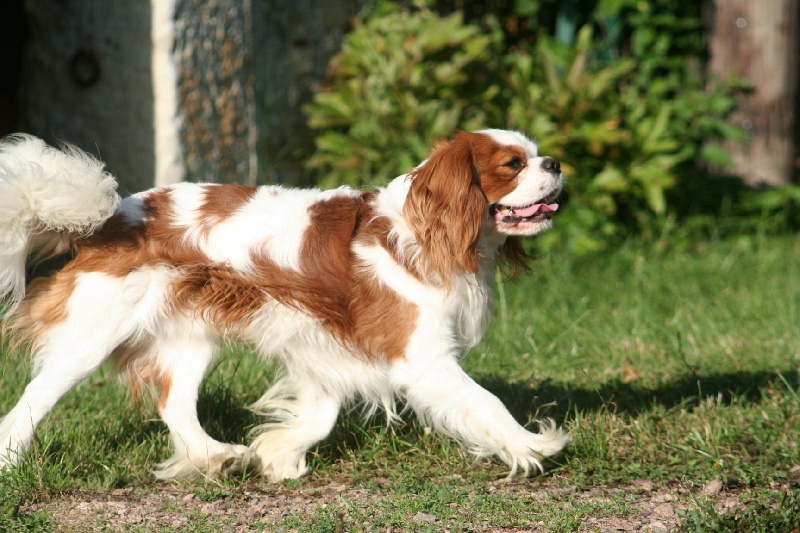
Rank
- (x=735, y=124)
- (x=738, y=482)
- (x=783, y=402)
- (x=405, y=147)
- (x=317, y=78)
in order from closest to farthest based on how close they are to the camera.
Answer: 1. (x=738, y=482)
2. (x=783, y=402)
3. (x=405, y=147)
4. (x=317, y=78)
5. (x=735, y=124)

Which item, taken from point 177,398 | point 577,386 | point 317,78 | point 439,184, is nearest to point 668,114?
point 317,78

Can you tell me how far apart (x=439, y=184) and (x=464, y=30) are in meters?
3.43

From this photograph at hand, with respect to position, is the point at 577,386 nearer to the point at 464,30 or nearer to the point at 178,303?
the point at 178,303

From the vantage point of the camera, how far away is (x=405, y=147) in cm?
663

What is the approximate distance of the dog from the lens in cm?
348

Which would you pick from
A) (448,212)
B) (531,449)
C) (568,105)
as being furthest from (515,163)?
(568,105)

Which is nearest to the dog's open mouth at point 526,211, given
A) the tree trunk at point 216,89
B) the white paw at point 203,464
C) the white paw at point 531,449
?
the white paw at point 531,449

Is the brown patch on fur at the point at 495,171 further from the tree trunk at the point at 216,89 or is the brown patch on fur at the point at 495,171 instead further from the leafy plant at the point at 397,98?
the tree trunk at the point at 216,89

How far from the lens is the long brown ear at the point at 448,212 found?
3.56 meters

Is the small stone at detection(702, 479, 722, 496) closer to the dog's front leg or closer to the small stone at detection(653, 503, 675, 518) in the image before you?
the small stone at detection(653, 503, 675, 518)

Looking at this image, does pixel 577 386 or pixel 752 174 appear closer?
pixel 577 386

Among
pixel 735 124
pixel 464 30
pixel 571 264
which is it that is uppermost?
pixel 464 30

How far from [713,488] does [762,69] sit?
18.3 ft

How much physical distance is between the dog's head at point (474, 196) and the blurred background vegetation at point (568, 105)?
2.50 meters
